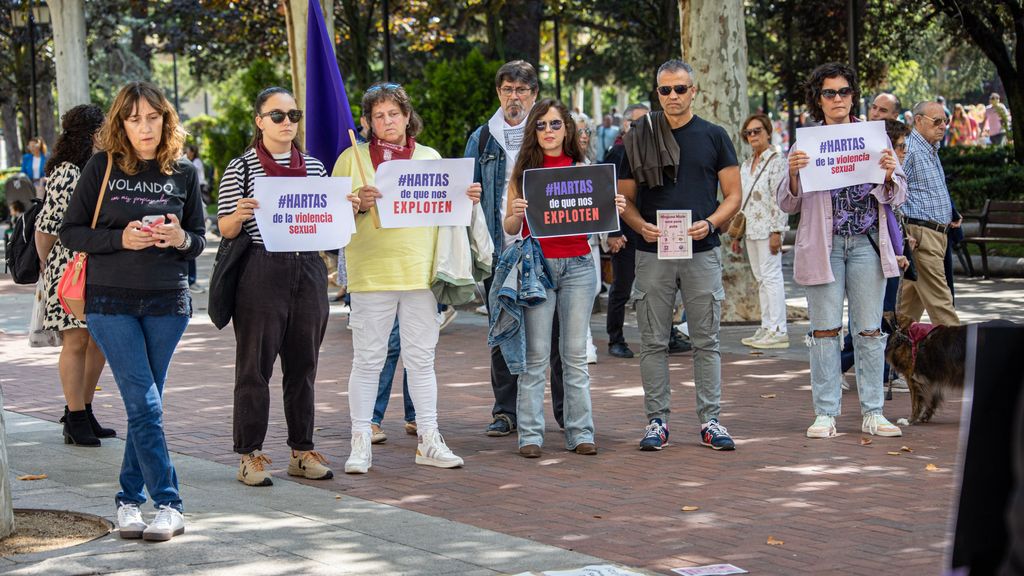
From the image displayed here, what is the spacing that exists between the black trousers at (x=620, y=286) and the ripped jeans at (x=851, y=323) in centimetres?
340

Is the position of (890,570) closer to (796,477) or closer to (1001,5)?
(796,477)

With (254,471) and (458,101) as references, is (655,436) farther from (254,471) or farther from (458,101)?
(458,101)

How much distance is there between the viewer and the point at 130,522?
5.87 m

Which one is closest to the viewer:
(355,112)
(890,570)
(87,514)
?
(890,570)

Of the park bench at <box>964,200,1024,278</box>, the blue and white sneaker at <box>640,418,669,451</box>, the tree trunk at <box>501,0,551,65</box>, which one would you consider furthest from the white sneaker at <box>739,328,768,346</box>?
the tree trunk at <box>501,0,551,65</box>

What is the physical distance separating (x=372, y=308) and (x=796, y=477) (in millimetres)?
2376

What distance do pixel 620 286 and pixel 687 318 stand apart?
378cm

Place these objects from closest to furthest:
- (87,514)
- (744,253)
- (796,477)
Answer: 1. (87,514)
2. (796,477)
3. (744,253)

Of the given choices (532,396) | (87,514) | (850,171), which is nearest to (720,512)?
(532,396)

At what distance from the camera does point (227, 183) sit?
668 cm

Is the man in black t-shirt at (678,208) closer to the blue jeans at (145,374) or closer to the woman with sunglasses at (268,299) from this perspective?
the woman with sunglasses at (268,299)

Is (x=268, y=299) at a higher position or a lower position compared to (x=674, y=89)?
lower

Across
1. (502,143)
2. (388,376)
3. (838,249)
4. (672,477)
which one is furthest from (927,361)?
(388,376)

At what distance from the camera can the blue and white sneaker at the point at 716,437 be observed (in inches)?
302
